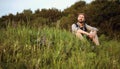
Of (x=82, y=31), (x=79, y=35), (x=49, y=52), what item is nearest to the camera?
(x=49, y=52)

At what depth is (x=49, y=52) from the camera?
960 centimetres

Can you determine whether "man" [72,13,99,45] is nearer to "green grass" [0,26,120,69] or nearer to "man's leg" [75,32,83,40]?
"man's leg" [75,32,83,40]

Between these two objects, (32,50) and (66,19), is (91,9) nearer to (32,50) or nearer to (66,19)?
(66,19)

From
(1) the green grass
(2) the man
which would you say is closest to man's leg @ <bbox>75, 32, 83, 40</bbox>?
(2) the man

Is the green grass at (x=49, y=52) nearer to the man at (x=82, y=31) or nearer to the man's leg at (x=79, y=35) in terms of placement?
the man's leg at (x=79, y=35)

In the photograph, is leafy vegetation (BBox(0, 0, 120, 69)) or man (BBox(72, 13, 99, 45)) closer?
leafy vegetation (BBox(0, 0, 120, 69))

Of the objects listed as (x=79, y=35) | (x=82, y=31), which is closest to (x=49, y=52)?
(x=79, y=35)

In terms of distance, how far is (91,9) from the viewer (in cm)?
1944

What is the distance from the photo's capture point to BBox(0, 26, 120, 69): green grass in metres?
8.70

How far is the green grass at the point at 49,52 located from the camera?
870cm

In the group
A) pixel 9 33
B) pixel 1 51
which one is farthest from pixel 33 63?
pixel 9 33

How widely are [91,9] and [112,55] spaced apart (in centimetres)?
874

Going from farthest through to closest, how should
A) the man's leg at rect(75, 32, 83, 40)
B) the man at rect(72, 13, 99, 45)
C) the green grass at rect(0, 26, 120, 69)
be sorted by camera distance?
the man at rect(72, 13, 99, 45) < the man's leg at rect(75, 32, 83, 40) < the green grass at rect(0, 26, 120, 69)

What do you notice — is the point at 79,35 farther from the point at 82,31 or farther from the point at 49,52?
the point at 49,52
